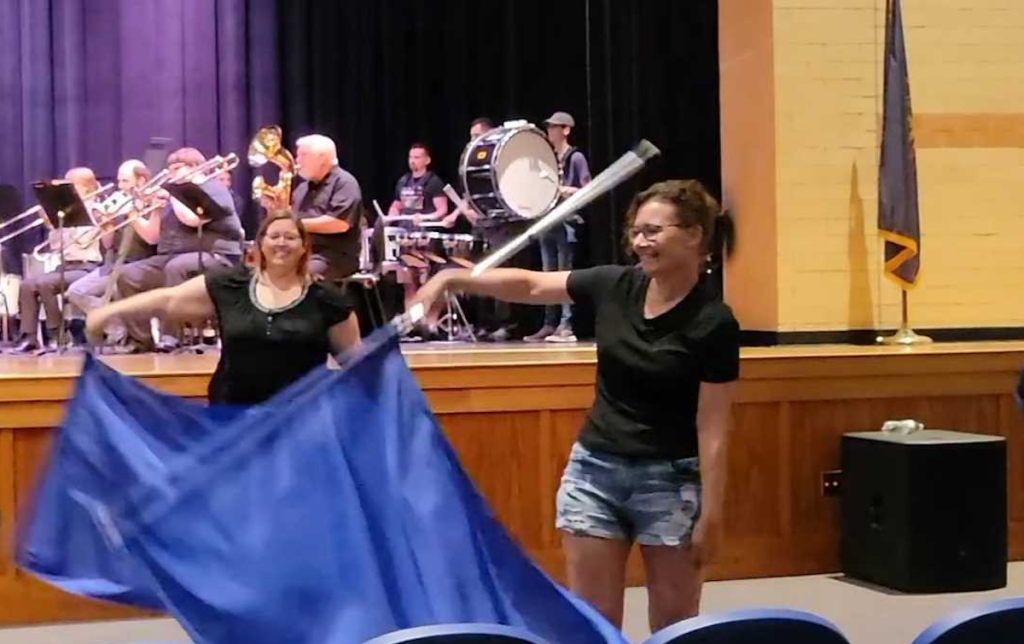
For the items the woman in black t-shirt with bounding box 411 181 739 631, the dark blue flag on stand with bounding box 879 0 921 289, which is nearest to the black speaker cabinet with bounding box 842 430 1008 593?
the dark blue flag on stand with bounding box 879 0 921 289

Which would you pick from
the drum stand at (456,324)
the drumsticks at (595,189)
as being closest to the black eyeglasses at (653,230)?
the drumsticks at (595,189)

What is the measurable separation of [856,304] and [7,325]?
199 inches

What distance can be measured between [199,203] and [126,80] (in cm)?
360

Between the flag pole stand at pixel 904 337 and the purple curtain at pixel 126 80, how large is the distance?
5212 millimetres

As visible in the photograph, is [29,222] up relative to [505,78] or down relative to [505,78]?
down

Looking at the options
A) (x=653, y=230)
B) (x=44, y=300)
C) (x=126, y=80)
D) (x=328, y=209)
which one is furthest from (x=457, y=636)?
(x=126, y=80)

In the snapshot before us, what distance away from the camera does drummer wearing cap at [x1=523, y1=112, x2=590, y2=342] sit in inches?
350

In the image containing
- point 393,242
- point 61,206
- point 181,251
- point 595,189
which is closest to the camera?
point 595,189

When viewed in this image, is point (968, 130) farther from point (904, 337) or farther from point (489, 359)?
point (489, 359)

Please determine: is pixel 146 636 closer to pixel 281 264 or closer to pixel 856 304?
pixel 281 264

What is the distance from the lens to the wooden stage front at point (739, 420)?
5184 mm

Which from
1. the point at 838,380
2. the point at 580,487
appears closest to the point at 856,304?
the point at 838,380

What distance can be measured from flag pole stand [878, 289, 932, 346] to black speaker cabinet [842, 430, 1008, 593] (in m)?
1.53

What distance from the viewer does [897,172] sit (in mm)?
7125
